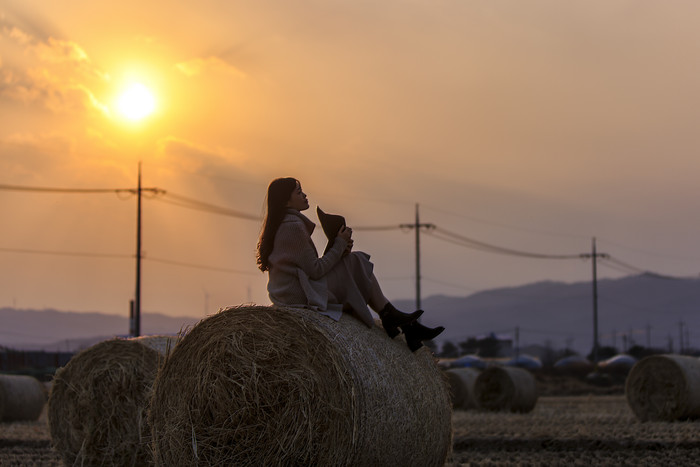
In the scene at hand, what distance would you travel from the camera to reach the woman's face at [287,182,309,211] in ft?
28.1

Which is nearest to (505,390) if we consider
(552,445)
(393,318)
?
(552,445)

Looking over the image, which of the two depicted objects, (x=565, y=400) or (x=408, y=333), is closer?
(x=408, y=333)

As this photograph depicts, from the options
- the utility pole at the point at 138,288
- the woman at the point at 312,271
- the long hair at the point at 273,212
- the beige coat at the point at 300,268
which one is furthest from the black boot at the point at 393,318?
the utility pole at the point at 138,288

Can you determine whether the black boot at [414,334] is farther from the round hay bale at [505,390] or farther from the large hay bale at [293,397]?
the round hay bale at [505,390]

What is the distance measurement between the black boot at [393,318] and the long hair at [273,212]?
106 cm

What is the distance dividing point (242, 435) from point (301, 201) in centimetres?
201

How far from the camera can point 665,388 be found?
62.1 ft

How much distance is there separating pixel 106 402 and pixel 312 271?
4.18 metres

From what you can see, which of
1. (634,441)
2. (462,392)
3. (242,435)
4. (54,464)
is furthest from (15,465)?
(462,392)

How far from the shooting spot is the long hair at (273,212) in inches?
335

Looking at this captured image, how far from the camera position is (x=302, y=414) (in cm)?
787

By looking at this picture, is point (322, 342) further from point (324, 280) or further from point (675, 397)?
point (675, 397)

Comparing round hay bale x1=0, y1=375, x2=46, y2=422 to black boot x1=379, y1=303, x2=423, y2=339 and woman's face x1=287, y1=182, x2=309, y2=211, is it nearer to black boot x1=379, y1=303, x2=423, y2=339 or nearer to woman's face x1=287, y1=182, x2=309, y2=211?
woman's face x1=287, y1=182, x2=309, y2=211

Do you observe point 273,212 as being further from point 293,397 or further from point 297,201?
point 293,397
